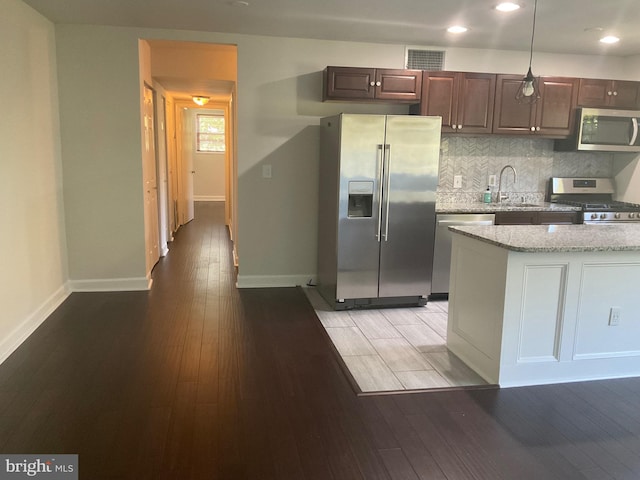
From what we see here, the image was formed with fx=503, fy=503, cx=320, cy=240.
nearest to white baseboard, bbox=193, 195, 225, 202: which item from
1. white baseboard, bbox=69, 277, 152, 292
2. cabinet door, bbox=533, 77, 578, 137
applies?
Result: white baseboard, bbox=69, 277, 152, 292

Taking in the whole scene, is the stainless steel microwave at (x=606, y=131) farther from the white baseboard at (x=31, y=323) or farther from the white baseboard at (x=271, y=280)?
the white baseboard at (x=31, y=323)

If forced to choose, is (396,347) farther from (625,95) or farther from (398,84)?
(625,95)

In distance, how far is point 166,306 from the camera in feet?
14.7

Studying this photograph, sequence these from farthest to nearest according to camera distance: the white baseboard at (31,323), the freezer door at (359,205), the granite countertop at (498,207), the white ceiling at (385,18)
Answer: the granite countertop at (498,207), the freezer door at (359,205), the white ceiling at (385,18), the white baseboard at (31,323)

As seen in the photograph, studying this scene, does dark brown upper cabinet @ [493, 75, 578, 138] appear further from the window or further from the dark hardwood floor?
the window

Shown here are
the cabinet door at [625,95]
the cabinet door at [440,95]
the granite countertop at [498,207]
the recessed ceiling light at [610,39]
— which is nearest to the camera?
the recessed ceiling light at [610,39]

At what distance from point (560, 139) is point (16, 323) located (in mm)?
5283

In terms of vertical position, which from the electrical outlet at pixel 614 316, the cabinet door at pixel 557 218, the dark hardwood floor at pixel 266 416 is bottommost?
the dark hardwood floor at pixel 266 416

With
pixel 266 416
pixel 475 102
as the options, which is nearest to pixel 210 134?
pixel 475 102

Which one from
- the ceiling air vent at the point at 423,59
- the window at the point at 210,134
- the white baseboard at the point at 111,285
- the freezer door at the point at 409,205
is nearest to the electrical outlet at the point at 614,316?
the freezer door at the point at 409,205

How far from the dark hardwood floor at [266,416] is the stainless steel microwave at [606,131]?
281 centimetres

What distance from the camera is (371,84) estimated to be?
4.69 metres

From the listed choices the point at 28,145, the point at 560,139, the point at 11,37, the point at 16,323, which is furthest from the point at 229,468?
the point at 560,139

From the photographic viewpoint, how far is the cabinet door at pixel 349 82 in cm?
466
